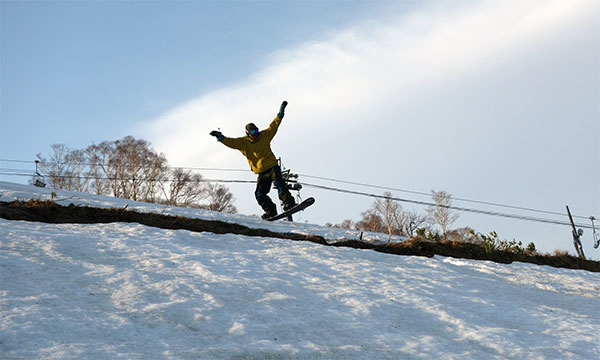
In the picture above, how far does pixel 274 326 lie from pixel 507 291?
3127mm

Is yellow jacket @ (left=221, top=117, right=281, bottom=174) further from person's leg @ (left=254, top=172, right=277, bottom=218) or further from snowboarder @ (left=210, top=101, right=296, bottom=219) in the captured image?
person's leg @ (left=254, top=172, right=277, bottom=218)

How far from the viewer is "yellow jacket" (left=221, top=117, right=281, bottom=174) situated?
9828mm

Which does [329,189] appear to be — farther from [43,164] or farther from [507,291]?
[507,291]

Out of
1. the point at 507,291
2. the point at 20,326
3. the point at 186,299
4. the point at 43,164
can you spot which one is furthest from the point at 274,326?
the point at 43,164

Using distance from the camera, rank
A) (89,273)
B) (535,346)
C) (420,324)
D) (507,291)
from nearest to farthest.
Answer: (535,346) → (420,324) → (89,273) → (507,291)

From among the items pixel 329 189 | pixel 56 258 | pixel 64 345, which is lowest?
pixel 64 345

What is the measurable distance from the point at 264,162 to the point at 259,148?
12.0 inches

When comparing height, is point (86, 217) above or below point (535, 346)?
above

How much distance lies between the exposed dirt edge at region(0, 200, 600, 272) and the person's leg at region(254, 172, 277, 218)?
1.54 metres

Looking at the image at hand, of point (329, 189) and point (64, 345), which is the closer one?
point (64, 345)

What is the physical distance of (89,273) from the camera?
3.95 meters

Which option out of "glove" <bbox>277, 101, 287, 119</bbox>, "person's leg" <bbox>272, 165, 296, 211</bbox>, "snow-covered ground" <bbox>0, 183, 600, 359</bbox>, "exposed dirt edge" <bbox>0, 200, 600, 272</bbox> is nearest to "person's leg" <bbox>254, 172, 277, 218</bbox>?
"person's leg" <bbox>272, 165, 296, 211</bbox>

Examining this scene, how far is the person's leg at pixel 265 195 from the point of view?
9.93 m

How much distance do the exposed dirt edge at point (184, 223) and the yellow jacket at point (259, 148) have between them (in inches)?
71.1
